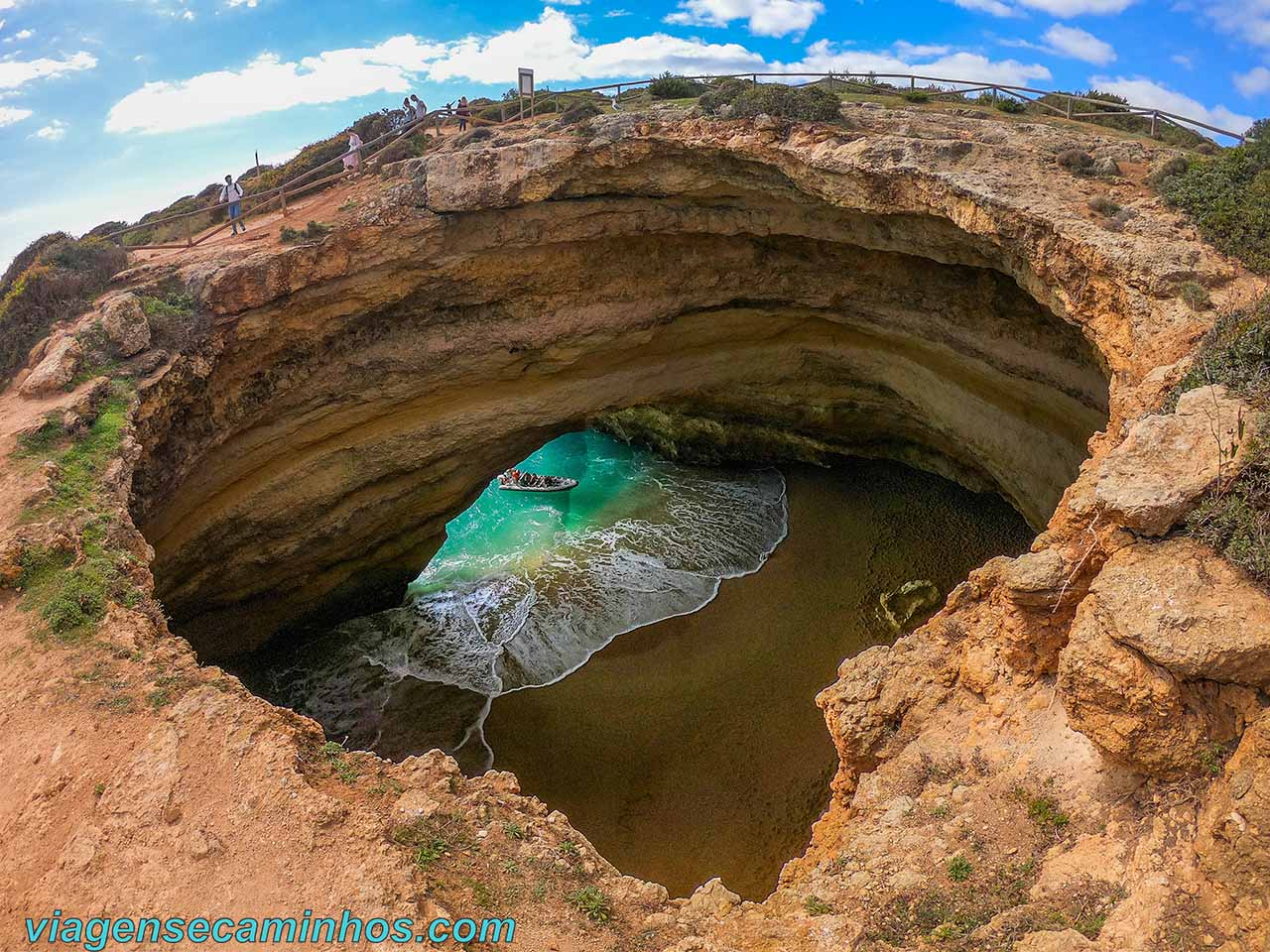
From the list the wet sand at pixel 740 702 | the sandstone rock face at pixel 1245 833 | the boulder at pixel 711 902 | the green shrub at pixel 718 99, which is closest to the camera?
the sandstone rock face at pixel 1245 833

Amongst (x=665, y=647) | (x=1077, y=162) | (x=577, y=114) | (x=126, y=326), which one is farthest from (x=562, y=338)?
(x=1077, y=162)

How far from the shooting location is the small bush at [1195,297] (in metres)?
8.58

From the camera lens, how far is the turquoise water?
50.4 feet

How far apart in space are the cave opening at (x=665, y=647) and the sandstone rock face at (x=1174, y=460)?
782 centimetres

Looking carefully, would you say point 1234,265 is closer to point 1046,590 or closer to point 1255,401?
point 1255,401

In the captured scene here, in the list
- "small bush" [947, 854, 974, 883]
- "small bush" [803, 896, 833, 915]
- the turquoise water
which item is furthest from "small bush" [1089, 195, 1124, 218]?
the turquoise water

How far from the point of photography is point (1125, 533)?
621cm

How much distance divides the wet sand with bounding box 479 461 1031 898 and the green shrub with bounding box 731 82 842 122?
30.9 ft

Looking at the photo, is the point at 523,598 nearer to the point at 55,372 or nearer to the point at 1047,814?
the point at 55,372

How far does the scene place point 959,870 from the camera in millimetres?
5734

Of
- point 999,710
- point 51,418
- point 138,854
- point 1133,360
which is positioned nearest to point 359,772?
point 138,854

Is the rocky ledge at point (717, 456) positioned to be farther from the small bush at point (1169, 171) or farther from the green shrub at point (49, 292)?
the green shrub at point (49, 292)

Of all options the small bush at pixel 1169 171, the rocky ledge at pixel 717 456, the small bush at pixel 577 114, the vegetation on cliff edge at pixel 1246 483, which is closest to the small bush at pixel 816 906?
the rocky ledge at pixel 717 456

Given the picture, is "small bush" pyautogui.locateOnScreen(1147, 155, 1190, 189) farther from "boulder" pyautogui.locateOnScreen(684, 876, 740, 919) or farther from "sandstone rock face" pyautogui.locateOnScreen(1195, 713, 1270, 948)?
"boulder" pyautogui.locateOnScreen(684, 876, 740, 919)
